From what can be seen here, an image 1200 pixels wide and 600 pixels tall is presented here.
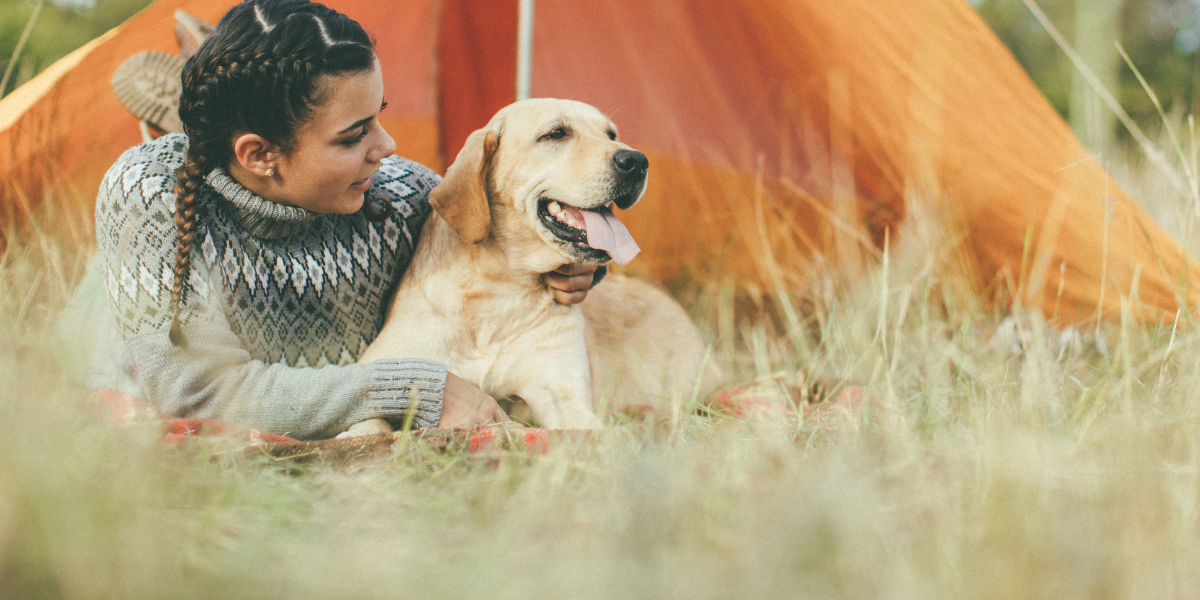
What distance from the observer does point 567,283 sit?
2.35 meters

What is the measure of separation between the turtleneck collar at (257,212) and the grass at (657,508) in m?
0.51

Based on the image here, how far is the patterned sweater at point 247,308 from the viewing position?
1894mm

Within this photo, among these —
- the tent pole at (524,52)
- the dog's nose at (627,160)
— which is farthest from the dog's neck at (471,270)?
the tent pole at (524,52)

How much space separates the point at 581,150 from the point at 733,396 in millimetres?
861

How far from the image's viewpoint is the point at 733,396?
2410 millimetres

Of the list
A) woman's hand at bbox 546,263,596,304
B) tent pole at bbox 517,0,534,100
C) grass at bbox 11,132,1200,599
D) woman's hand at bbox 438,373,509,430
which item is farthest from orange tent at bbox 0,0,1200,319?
woman's hand at bbox 438,373,509,430

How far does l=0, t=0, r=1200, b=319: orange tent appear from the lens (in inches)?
120

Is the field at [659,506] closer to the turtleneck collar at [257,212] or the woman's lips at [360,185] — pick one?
the turtleneck collar at [257,212]

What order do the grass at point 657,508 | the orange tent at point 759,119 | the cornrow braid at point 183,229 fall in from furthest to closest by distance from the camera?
the orange tent at point 759,119
the cornrow braid at point 183,229
the grass at point 657,508

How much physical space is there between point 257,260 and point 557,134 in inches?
33.6

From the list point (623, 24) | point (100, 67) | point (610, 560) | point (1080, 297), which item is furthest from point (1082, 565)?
point (100, 67)

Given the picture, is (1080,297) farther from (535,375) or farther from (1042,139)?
(535,375)

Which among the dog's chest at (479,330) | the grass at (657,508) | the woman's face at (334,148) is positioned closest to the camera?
the grass at (657,508)

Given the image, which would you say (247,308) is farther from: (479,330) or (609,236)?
(609,236)
